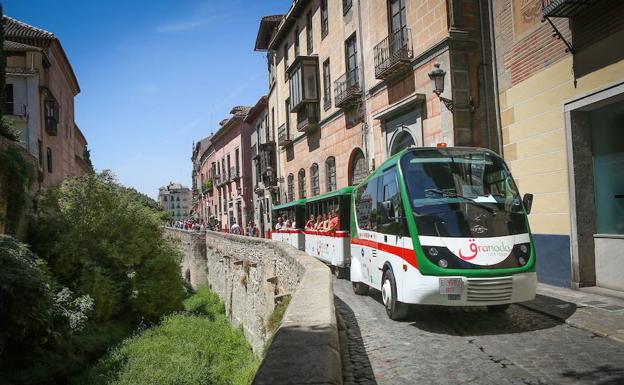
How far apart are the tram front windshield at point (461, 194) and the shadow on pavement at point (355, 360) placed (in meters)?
1.66

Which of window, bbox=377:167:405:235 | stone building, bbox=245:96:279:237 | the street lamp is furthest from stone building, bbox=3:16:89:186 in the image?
window, bbox=377:167:405:235

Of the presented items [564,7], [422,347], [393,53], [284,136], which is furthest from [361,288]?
[284,136]

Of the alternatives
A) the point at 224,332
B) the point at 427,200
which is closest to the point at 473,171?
the point at 427,200

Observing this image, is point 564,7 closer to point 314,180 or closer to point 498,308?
point 498,308

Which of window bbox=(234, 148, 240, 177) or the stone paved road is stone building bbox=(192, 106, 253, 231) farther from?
the stone paved road

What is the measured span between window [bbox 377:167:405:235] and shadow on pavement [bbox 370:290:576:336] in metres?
1.28

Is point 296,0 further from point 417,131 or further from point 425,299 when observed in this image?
point 425,299

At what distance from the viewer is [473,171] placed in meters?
6.99

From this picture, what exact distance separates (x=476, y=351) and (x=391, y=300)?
6.28ft

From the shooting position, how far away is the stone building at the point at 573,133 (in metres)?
7.95

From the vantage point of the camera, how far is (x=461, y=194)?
262 inches

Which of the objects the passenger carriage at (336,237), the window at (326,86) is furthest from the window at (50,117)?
the passenger carriage at (336,237)

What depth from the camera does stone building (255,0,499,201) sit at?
1179cm

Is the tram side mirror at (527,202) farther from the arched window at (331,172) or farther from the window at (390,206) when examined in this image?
the arched window at (331,172)
